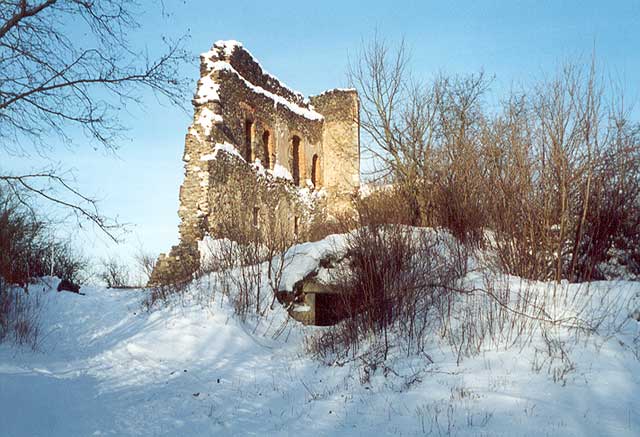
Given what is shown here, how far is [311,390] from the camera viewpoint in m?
4.13

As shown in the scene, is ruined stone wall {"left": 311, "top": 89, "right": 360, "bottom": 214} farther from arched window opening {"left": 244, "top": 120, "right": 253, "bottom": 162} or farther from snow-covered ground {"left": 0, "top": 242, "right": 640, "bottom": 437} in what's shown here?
snow-covered ground {"left": 0, "top": 242, "right": 640, "bottom": 437}

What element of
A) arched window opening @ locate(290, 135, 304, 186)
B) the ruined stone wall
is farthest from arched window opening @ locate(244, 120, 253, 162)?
the ruined stone wall

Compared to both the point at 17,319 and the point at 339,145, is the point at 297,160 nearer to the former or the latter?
the point at 339,145

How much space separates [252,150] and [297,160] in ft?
11.7

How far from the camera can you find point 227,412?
3662 millimetres

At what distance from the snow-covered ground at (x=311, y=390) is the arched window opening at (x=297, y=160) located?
13.0 m

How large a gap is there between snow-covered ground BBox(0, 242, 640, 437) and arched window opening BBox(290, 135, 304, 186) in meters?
13.0

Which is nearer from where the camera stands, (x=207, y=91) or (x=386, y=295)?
(x=386, y=295)

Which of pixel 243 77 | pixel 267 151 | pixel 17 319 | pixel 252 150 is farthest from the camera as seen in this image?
pixel 267 151

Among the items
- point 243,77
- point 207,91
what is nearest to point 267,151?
point 243,77

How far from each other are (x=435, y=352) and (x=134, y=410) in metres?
2.74

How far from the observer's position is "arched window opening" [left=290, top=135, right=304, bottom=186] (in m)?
18.2

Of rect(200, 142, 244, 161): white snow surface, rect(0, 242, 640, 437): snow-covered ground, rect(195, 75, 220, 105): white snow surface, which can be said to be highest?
rect(195, 75, 220, 105): white snow surface

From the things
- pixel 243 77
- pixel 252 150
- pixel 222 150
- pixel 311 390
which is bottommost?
pixel 311 390
